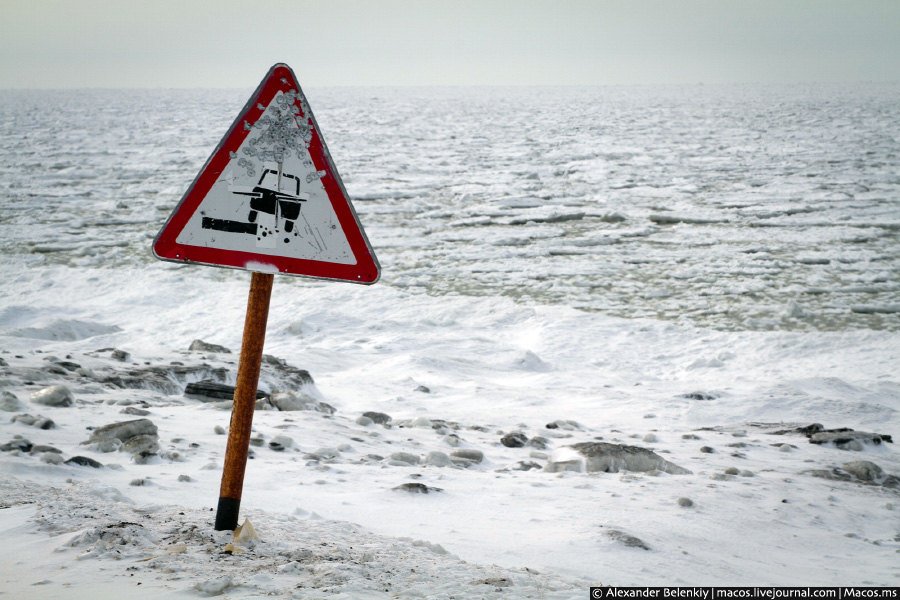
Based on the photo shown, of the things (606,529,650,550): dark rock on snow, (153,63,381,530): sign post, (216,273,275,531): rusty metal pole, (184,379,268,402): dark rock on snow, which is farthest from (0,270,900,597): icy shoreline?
(153,63,381,530): sign post

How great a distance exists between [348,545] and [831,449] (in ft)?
9.36

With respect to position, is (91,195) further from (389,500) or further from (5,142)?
(389,500)

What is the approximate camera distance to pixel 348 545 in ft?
6.87

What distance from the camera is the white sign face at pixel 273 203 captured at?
5.96ft

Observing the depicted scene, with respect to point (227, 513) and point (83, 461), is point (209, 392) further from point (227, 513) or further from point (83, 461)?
point (227, 513)

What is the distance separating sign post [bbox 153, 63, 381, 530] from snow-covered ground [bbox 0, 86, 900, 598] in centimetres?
56

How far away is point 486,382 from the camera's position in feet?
17.2

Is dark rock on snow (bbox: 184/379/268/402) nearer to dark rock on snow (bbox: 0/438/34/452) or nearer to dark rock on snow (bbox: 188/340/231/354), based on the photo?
dark rock on snow (bbox: 188/340/231/354)

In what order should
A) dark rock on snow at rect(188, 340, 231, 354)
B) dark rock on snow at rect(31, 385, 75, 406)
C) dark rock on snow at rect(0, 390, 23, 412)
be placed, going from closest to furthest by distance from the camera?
dark rock on snow at rect(0, 390, 23, 412) → dark rock on snow at rect(31, 385, 75, 406) → dark rock on snow at rect(188, 340, 231, 354)

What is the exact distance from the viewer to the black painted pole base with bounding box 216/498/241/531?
197cm

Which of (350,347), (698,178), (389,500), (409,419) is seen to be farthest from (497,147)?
(389,500)

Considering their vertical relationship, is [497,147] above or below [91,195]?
above

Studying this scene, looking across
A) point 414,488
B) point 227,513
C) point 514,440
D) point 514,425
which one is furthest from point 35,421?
point 514,425

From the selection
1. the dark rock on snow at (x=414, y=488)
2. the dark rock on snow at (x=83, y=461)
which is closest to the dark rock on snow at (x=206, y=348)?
the dark rock on snow at (x=83, y=461)
